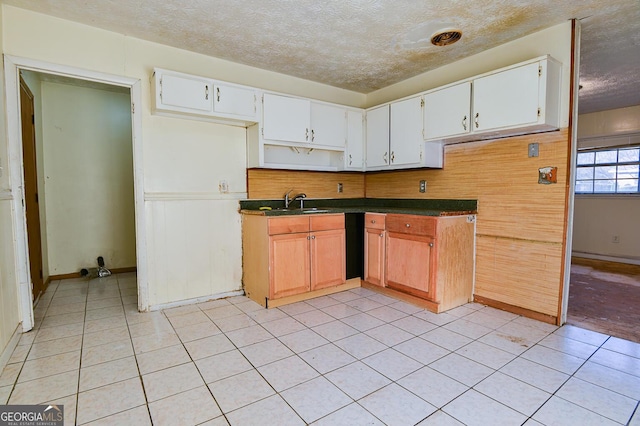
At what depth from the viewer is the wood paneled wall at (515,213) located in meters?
2.71

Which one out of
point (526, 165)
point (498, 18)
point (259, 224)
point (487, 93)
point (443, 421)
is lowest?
point (443, 421)

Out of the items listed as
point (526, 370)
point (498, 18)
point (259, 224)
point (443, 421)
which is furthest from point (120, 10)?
point (526, 370)

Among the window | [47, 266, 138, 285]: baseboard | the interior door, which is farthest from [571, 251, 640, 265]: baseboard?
the interior door

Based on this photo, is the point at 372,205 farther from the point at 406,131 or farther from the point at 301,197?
the point at 406,131

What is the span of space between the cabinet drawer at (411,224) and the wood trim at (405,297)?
635 mm

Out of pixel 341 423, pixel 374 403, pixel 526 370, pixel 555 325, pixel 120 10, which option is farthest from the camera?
pixel 555 325

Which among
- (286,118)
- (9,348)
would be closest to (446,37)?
(286,118)

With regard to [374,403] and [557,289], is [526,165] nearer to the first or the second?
[557,289]

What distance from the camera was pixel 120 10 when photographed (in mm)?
2412

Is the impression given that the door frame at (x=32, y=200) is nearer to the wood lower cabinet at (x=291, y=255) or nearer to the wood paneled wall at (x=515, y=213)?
the wood lower cabinet at (x=291, y=255)

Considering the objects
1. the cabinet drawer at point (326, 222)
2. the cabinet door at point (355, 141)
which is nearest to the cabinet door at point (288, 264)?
the cabinet drawer at point (326, 222)

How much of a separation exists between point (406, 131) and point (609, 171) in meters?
3.99

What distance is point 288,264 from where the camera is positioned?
3.21 m

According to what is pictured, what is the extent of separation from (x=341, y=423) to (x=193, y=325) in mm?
1645
